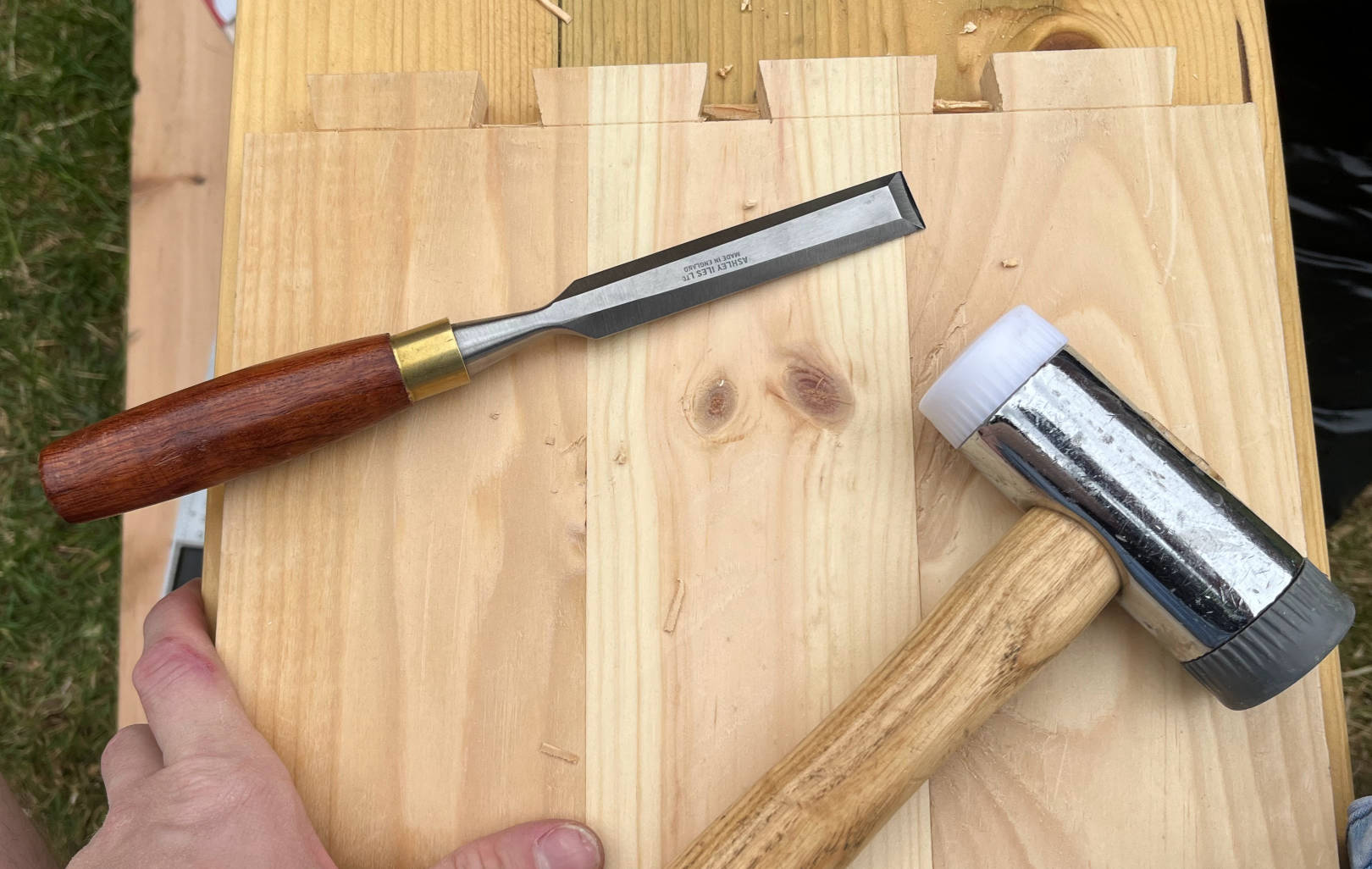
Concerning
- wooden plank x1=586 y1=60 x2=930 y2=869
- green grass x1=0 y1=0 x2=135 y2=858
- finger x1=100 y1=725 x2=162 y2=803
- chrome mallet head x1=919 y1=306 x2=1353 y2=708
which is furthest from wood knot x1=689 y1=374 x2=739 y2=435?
green grass x1=0 y1=0 x2=135 y2=858

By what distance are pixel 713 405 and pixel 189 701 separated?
0.62 meters

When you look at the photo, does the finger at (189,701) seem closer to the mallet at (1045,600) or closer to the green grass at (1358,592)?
the mallet at (1045,600)

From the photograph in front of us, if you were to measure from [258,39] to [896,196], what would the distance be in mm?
804

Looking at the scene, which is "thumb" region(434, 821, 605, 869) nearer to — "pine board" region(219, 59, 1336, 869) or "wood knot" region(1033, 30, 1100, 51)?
"pine board" region(219, 59, 1336, 869)

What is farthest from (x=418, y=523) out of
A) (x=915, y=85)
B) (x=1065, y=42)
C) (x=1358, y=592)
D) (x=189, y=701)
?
(x=1358, y=592)

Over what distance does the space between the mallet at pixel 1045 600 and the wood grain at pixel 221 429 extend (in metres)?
0.55

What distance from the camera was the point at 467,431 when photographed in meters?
0.96

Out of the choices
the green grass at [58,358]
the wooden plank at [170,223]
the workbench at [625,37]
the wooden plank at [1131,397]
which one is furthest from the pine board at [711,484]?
the green grass at [58,358]

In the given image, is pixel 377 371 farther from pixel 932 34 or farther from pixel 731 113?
pixel 932 34

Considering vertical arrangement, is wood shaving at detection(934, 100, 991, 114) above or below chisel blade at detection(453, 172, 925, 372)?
above

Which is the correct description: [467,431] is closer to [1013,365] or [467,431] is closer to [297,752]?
[297,752]

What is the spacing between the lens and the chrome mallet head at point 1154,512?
2.58ft

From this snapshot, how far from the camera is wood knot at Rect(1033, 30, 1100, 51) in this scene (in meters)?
1.07

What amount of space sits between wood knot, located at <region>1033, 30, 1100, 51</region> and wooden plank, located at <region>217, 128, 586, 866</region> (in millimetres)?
587
